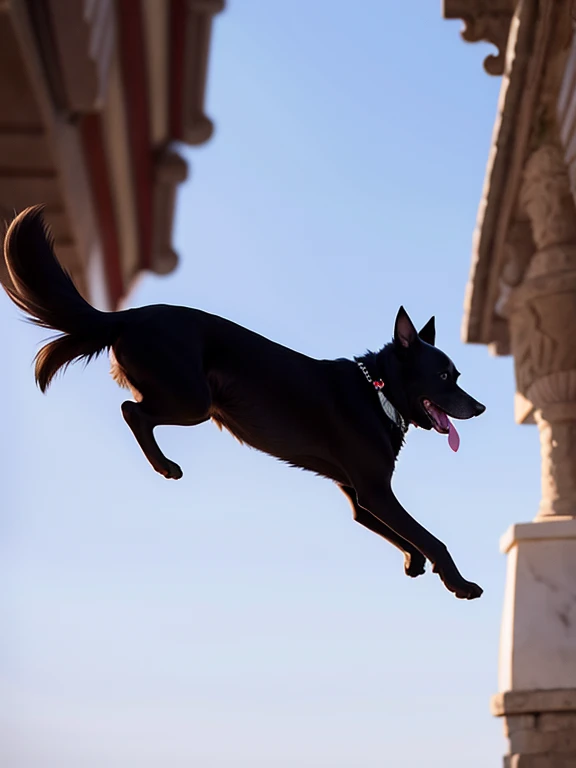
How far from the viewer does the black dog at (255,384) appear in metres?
2.22

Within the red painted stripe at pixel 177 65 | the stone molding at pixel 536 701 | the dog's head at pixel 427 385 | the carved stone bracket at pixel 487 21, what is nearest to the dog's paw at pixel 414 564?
the dog's head at pixel 427 385

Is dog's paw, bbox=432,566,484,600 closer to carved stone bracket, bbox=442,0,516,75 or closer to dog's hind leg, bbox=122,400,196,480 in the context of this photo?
dog's hind leg, bbox=122,400,196,480

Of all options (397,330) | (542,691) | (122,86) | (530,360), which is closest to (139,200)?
(122,86)

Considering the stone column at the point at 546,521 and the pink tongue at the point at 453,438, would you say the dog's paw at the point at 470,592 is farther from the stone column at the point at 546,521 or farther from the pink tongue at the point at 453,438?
the stone column at the point at 546,521

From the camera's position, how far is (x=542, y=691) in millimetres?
7020

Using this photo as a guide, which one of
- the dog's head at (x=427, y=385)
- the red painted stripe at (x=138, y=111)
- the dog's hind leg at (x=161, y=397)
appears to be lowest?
the dog's hind leg at (x=161, y=397)

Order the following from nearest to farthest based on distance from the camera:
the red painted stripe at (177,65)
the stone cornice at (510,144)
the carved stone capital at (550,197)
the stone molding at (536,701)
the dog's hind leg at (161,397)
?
1. the dog's hind leg at (161,397)
2. the stone cornice at (510,144)
3. the stone molding at (536,701)
4. the carved stone capital at (550,197)
5. the red painted stripe at (177,65)

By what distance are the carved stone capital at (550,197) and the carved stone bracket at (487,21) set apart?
2.30ft

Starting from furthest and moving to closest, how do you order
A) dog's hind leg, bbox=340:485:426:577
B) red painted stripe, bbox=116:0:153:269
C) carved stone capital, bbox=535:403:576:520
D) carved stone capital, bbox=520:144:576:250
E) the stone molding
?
red painted stripe, bbox=116:0:153:269 < carved stone capital, bbox=535:403:576:520 < carved stone capital, bbox=520:144:576:250 < the stone molding < dog's hind leg, bbox=340:485:426:577

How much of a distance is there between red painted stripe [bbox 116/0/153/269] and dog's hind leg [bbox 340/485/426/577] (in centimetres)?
1336

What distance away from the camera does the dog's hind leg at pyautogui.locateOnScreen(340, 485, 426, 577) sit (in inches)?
98.5

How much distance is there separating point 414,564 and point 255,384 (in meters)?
0.57

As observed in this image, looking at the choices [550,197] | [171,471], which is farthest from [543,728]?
[171,471]

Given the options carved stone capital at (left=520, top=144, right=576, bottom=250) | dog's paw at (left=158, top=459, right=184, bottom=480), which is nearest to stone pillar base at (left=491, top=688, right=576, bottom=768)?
carved stone capital at (left=520, top=144, right=576, bottom=250)
